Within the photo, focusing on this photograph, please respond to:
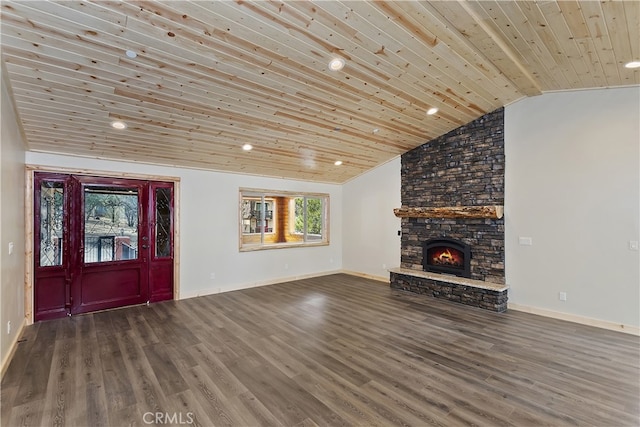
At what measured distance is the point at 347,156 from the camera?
6305 millimetres

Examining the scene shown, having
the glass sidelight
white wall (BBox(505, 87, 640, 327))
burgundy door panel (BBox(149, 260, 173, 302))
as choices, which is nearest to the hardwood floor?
white wall (BBox(505, 87, 640, 327))

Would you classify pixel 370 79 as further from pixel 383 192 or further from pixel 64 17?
pixel 383 192

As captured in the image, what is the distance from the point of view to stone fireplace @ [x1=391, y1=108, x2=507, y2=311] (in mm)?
5262

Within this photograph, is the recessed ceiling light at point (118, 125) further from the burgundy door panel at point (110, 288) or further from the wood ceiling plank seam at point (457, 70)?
the wood ceiling plank seam at point (457, 70)

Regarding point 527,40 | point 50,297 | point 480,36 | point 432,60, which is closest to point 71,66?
point 50,297

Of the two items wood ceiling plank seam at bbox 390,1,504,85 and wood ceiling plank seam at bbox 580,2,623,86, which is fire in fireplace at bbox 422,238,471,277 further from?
wood ceiling plank seam at bbox 580,2,623,86

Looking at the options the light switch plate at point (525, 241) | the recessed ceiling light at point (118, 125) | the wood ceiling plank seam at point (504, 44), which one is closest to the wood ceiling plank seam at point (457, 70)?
the wood ceiling plank seam at point (504, 44)

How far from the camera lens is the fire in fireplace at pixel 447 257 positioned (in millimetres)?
5629

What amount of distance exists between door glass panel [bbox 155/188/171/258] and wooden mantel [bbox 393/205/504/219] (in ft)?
14.7

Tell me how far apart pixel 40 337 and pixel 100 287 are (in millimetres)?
1178

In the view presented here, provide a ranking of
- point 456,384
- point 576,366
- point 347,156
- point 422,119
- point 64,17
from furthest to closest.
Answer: point 347,156 → point 422,119 → point 576,366 → point 456,384 → point 64,17

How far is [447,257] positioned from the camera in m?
5.93

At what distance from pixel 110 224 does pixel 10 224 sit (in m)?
1.80

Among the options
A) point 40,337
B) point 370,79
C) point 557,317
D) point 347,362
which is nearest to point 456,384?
point 347,362
